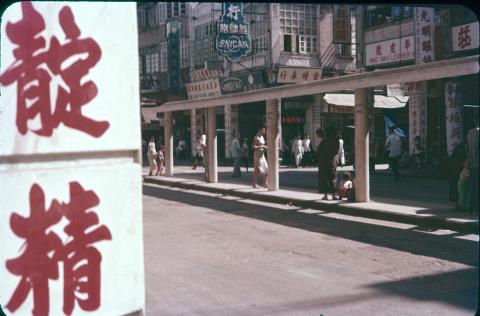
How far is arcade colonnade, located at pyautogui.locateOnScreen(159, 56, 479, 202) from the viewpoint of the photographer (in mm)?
9797

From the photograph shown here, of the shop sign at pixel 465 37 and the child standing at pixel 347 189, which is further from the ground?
the shop sign at pixel 465 37

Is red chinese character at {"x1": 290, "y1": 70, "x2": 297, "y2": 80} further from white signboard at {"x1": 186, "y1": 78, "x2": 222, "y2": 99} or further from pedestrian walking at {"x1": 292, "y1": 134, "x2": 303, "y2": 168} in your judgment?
white signboard at {"x1": 186, "y1": 78, "x2": 222, "y2": 99}

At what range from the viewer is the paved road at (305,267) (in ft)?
17.2

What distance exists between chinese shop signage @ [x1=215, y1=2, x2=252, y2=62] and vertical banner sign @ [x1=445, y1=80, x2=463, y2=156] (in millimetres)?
10685

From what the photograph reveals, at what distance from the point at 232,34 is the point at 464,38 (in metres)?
11.5

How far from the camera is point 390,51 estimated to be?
869 inches

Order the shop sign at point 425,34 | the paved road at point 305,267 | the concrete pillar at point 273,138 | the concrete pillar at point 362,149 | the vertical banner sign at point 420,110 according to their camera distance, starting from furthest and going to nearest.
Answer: the vertical banner sign at point 420,110 < the shop sign at point 425,34 < the concrete pillar at point 273,138 < the concrete pillar at point 362,149 < the paved road at point 305,267

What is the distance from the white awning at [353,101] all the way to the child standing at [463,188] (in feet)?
51.1

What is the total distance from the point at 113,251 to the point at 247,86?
26.9 metres

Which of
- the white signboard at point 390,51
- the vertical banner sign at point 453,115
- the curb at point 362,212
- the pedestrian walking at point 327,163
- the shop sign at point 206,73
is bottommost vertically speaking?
the curb at point 362,212

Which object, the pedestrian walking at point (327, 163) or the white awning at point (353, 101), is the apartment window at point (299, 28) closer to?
the white awning at point (353, 101)

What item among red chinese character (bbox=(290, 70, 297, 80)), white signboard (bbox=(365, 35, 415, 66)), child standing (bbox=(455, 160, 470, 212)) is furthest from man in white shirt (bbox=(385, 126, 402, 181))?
red chinese character (bbox=(290, 70, 297, 80))

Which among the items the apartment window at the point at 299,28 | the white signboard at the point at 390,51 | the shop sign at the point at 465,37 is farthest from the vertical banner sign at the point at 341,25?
the apartment window at the point at 299,28

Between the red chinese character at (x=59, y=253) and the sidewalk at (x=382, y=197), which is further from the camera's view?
the sidewalk at (x=382, y=197)
